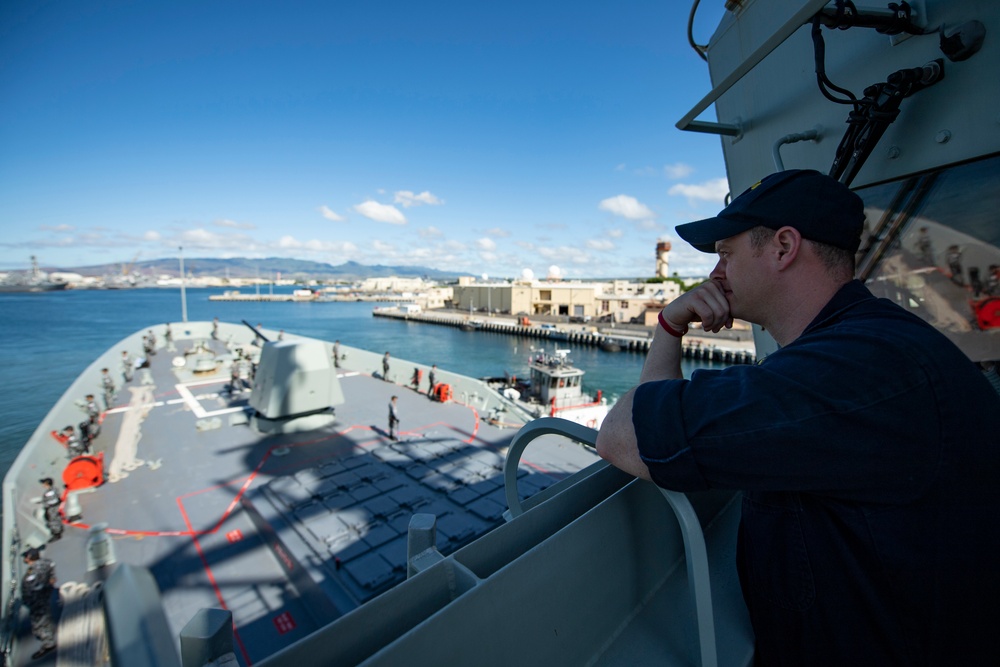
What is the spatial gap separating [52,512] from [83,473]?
4.87 ft

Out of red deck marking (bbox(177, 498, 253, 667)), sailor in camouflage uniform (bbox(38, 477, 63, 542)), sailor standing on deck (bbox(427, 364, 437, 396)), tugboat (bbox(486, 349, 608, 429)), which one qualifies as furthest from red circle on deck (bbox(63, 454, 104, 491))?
tugboat (bbox(486, 349, 608, 429))

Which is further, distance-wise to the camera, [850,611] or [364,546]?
[364,546]

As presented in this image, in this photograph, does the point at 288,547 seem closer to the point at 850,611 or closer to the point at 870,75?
the point at 850,611

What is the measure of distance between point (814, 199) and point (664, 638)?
52.1 inches

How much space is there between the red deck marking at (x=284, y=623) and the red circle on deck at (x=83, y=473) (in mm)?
5126

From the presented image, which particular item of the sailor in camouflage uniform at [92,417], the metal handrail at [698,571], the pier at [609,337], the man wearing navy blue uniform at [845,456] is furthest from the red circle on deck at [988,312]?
the pier at [609,337]

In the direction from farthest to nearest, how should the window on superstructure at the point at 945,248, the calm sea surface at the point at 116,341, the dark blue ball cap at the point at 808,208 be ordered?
the calm sea surface at the point at 116,341 → the window on superstructure at the point at 945,248 → the dark blue ball cap at the point at 808,208

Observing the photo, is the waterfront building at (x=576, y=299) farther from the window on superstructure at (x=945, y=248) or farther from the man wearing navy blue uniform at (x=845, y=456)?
the man wearing navy blue uniform at (x=845, y=456)

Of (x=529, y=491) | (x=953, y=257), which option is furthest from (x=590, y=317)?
(x=953, y=257)

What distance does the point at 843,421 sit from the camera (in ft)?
2.47

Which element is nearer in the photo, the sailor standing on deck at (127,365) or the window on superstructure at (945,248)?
the window on superstructure at (945,248)

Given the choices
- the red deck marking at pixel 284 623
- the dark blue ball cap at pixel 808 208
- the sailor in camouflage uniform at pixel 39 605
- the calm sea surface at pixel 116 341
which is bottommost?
the calm sea surface at pixel 116 341

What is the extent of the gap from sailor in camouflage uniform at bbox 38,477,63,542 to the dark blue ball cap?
8715 mm

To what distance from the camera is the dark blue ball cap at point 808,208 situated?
3.28 feet
